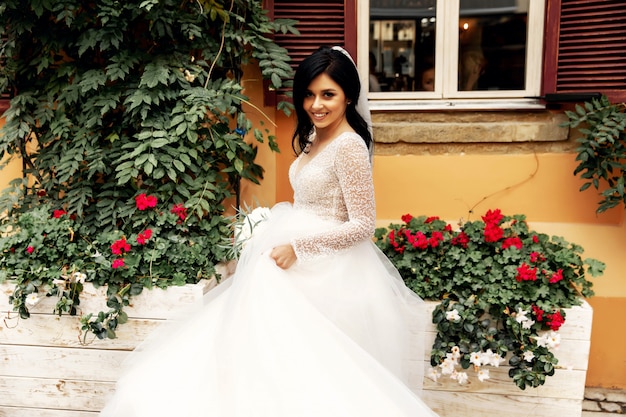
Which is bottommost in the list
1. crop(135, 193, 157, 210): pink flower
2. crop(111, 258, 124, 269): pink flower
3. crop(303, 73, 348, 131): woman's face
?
crop(111, 258, 124, 269): pink flower

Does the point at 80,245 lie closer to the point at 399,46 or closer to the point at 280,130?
the point at 280,130

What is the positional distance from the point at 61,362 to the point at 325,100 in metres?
2.03

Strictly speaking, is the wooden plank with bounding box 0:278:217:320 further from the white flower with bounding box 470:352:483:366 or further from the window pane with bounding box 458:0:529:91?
the window pane with bounding box 458:0:529:91

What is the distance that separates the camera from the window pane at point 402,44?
3.50 m

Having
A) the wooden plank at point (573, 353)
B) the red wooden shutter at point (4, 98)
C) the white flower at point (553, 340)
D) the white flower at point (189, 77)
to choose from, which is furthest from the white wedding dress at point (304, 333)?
the red wooden shutter at point (4, 98)

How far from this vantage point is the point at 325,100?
2.22 m

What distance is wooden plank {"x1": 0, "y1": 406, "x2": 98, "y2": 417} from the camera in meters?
2.91

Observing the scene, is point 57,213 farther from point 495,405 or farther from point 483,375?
point 495,405

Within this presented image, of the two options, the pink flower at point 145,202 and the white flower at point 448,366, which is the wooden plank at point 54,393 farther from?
the white flower at point 448,366

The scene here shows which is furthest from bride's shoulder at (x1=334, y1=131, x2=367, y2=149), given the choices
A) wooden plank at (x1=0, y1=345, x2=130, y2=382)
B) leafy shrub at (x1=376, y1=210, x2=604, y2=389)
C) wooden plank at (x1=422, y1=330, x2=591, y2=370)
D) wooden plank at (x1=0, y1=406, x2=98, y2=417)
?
wooden plank at (x1=0, y1=406, x2=98, y2=417)

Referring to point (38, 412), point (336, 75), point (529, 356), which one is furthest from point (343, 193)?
point (38, 412)

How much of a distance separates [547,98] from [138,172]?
8.17ft

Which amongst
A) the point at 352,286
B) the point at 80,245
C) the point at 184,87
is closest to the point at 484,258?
the point at 352,286

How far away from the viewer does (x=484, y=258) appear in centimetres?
289
